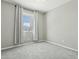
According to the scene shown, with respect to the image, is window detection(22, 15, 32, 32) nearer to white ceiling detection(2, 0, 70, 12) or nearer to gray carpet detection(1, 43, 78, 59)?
white ceiling detection(2, 0, 70, 12)

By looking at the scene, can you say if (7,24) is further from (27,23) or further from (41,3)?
(41,3)

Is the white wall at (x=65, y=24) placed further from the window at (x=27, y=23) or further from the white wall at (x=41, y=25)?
the window at (x=27, y=23)

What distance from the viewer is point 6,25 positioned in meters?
2.95

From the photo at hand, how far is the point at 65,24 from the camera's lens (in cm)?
323

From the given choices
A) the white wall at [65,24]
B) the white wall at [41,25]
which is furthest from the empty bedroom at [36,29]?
the white wall at [41,25]

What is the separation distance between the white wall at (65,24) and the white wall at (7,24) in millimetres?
2757

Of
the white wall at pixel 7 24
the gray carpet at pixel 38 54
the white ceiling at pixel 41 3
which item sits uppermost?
the white ceiling at pixel 41 3

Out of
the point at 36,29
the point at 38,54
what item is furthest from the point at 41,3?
the point at 38,54

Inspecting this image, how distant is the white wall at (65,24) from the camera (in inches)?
109

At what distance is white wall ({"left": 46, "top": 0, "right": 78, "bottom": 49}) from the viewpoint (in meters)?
2.76

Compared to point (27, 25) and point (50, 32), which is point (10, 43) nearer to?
point (27, 25)

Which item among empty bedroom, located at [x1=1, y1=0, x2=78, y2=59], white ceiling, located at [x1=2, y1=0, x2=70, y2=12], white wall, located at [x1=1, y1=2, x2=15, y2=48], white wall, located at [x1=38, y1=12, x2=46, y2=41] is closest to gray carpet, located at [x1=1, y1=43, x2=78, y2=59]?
empty bedroom, located at [x1=1, y1=0, x2=78, y2=59]

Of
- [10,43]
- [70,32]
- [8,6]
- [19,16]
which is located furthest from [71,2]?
[10,43]

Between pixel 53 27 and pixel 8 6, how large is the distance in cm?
315
